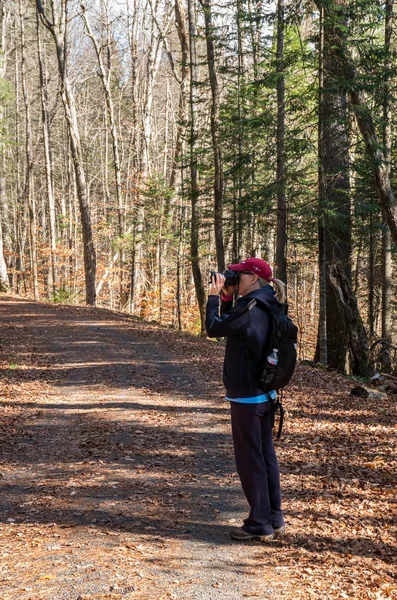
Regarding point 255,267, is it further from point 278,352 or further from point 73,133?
point 73,133

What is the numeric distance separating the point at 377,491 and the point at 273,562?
1.96 meters

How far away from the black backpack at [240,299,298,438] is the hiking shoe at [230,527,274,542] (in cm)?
117

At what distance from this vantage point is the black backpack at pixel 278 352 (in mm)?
4328

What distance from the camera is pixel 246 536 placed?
A: 178 inches

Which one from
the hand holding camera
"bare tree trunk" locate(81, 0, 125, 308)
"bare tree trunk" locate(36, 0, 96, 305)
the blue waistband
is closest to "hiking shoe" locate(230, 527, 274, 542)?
the blue waistband

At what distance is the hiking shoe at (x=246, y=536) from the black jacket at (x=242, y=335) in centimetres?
111

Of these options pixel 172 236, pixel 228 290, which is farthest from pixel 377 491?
pixel 172 236

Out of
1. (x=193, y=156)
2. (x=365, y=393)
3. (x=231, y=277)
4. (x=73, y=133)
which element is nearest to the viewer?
(x=231, y=277)

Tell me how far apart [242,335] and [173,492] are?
223 cm

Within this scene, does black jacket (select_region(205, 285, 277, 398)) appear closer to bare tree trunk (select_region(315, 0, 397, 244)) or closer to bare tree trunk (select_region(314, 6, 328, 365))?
bare tree trunk (select_region(315, 0, 397, 244))

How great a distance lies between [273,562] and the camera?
4250 mm

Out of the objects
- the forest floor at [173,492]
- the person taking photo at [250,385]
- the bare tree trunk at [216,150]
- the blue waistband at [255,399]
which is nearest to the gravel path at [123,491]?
the forest floor at [173,492]

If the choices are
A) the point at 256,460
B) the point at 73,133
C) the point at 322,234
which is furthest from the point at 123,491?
the point at 73,133

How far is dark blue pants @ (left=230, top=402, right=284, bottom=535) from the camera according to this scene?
439 centimetres
